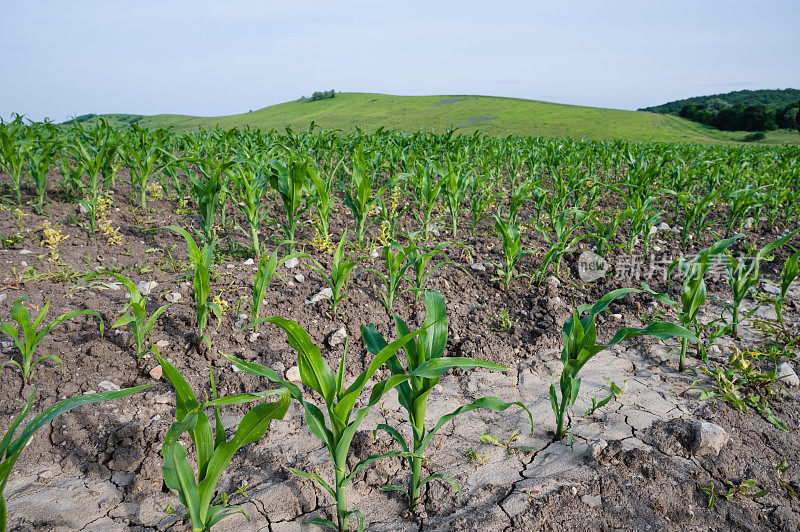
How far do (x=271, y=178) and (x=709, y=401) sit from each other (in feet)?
10.1

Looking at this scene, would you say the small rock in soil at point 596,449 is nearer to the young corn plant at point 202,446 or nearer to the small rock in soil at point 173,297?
the young corn plant at point 202,446

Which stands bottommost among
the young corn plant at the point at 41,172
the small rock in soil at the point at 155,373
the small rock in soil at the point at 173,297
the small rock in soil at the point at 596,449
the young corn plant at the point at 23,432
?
the small rock in soil at the point at 596,449

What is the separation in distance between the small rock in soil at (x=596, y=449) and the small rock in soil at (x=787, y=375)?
3.75 ft

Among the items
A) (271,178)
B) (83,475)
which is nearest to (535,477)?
(83,475)

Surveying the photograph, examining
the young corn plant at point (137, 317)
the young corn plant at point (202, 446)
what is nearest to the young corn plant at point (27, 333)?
the young corn plant at point (137, 317)

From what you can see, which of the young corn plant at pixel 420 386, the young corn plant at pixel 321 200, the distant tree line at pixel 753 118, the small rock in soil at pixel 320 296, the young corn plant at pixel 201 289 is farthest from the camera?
the distant tree line at pixel 753 118

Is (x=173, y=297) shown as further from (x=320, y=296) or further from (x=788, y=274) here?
(x=788, y=274)

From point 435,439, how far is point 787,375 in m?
1.80

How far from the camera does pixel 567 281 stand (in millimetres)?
3496

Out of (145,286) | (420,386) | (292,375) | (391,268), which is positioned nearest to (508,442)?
(420,386)

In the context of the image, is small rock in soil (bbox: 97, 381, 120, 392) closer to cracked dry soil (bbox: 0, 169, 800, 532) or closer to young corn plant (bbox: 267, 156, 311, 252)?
cracked dry soil (bbox: 0, 169, 800, 532)

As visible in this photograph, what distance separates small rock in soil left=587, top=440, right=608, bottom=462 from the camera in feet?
5.72

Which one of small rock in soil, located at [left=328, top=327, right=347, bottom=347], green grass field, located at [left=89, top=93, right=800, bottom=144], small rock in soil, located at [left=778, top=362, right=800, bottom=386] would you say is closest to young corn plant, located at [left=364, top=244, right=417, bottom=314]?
small rock in soil, located at [left=328, top=327, right=347, bottom=347]

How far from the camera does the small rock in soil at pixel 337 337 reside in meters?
2.56
